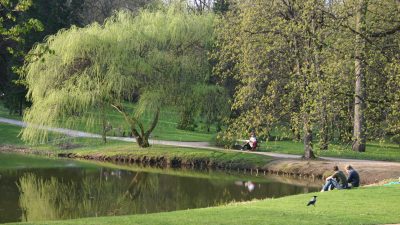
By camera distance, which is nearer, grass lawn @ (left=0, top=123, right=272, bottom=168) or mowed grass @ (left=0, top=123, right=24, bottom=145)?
grass lawn @ (left=0, top=123, right=272, bottom=168)

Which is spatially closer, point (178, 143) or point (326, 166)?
point (326, 166)

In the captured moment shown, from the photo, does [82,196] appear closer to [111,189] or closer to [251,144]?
[111,189]

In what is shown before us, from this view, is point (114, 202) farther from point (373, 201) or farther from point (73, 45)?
point (73, 45)

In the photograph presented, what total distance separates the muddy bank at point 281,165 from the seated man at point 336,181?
17.6 ft

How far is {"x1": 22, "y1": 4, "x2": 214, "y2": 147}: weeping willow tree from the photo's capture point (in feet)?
112

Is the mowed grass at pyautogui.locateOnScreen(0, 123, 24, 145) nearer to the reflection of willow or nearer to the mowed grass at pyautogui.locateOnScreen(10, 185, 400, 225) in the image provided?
the reflection of willow

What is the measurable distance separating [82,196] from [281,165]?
12.3 meters

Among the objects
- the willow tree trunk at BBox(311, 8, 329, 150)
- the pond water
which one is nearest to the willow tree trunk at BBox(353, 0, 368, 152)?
the willow tree trunk at BBox(311, 8, 329, 150)

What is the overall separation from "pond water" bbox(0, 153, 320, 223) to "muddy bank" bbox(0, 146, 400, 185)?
1.59m

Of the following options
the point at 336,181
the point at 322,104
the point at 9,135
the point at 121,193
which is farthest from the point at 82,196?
the point at 9,135

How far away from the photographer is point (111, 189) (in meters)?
26.2

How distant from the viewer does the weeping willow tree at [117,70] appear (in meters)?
34.3

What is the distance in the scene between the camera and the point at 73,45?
34281 mm

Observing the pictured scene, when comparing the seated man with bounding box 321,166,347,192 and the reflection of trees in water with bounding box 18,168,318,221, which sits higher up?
the seated man with bounding box 321,166,347,192
